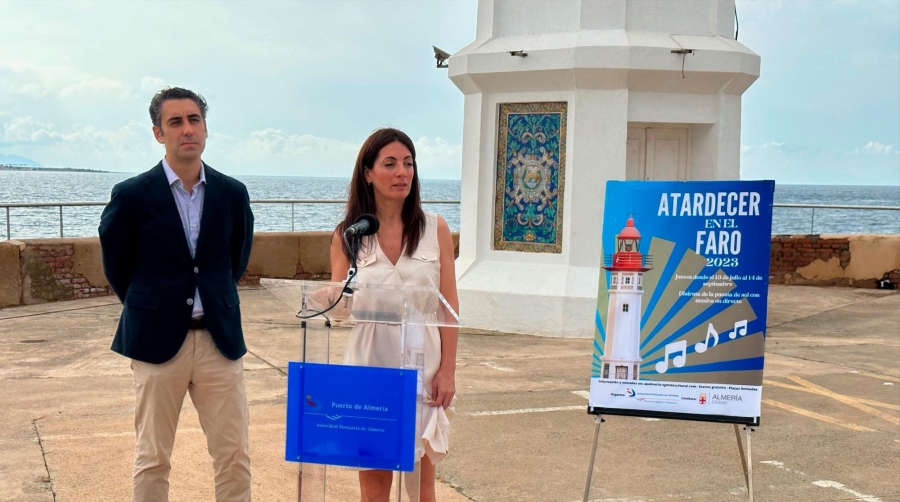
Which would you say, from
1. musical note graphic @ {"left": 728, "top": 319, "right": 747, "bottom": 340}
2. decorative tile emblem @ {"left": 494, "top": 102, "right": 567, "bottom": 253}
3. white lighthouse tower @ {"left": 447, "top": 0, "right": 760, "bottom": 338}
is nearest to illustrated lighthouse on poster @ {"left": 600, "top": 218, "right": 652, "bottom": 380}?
musical note graphic @ {"left": 728, "top": 319, "right": 747, "bottom": 340}

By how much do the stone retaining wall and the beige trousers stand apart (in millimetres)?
8900

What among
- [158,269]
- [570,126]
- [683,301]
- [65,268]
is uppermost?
[570,126]

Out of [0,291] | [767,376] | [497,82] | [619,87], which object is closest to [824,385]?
[767,376]

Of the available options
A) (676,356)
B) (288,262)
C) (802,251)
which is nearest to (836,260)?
(802,251)

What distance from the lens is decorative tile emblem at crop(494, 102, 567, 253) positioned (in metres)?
11.0

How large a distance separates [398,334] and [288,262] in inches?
449

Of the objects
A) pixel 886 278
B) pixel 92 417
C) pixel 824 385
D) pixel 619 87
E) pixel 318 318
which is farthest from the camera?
pixel 886 278

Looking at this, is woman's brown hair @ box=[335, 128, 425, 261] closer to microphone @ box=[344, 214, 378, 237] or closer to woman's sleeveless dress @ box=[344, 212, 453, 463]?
woman's sleeveless dress @ box=[344, 212, 453, 463]

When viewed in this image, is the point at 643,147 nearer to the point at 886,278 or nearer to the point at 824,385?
the point at 824,385

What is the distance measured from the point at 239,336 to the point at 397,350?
32.6 inches

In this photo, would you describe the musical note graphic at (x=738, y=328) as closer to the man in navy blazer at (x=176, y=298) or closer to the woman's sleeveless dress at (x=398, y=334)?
the woman's sleeveless dress at (x=398, y=334)

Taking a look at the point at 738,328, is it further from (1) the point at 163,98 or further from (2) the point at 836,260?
(2) the point at 836,260

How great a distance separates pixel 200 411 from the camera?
4.05 meters

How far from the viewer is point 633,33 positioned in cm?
1071
